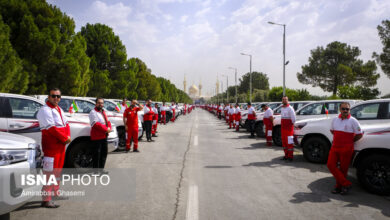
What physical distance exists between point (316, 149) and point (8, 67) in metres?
14.4

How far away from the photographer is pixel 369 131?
5.64m

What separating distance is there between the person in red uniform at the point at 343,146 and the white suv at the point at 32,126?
5.03 meters

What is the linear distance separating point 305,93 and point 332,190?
34.3 meters

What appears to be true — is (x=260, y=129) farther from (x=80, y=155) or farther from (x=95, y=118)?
(x=95, y=118)

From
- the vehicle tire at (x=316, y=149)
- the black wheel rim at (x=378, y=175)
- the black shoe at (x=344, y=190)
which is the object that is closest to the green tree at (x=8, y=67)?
the vehicle tire at (x=316, y=149)

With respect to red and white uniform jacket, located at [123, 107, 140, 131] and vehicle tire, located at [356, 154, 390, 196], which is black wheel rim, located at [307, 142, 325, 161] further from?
red and white uniform jacket, located at [123, 107, 140, 131]

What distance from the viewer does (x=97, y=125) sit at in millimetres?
6152

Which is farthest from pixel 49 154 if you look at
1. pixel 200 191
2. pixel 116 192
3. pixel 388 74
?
pixel 388 74

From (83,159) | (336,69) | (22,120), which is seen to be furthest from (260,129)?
(336,69)

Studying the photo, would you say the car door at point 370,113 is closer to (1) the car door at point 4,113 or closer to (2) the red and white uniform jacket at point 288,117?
(2) the red and white uniform jacket at point 288,117

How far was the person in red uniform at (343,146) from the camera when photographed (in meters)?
5.40

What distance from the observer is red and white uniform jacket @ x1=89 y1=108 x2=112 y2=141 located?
6172mm

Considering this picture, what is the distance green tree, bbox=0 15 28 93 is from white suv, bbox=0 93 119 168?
9.73m

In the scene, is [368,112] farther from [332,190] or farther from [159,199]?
[159,199]
